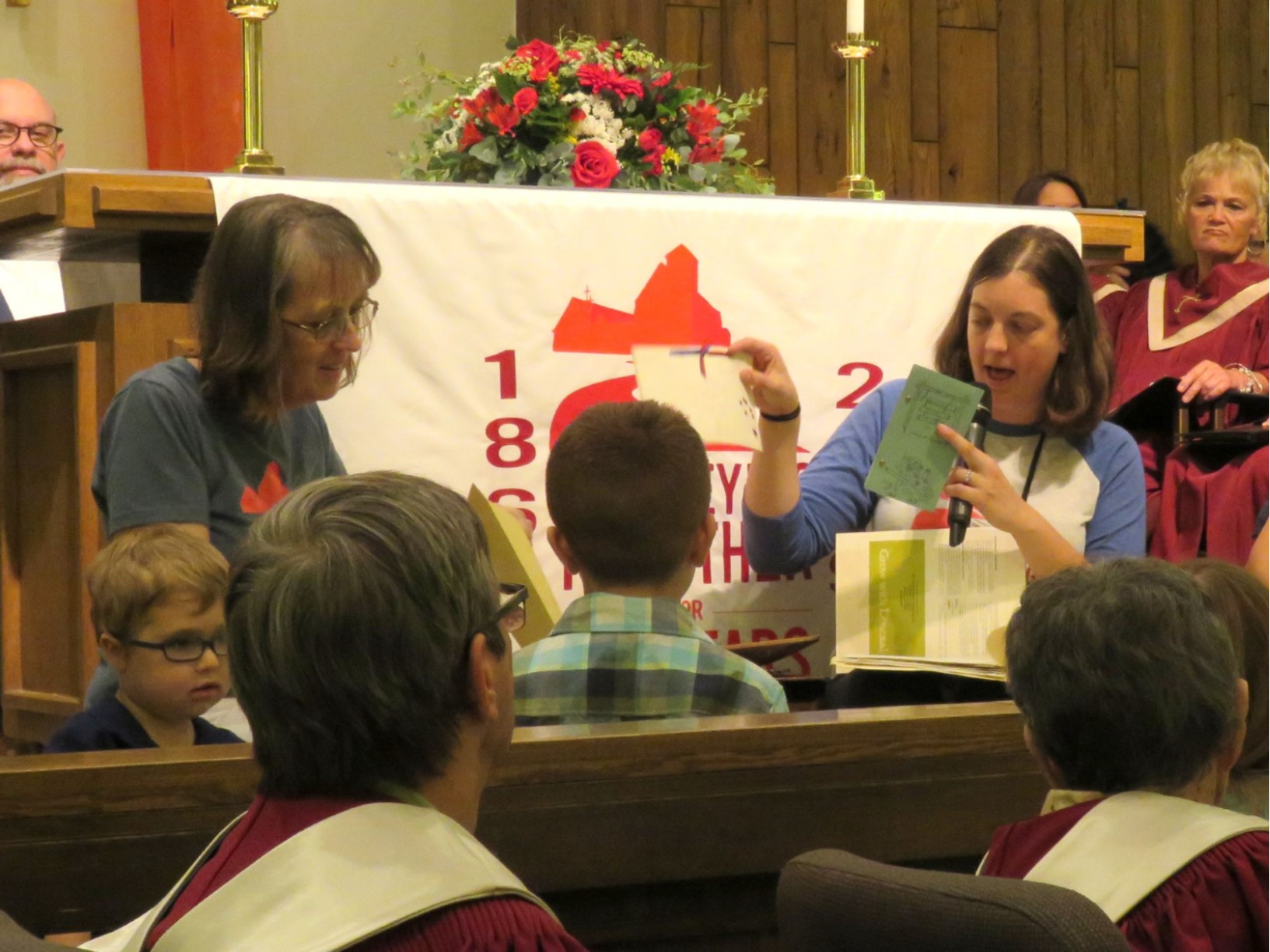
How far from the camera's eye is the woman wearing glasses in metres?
2.28

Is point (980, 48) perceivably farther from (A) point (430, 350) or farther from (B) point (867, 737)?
(B) point (867, 737)

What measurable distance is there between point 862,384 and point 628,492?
1297 millimetres

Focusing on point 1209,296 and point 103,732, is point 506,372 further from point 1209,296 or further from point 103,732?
point 1209,296

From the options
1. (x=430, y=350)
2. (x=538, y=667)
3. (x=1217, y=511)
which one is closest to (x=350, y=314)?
(x=430, y=350)

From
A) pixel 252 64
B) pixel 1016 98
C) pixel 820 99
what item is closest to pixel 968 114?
pixel 1016 98

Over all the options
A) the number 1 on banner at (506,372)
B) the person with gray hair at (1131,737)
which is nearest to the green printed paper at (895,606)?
the number 1 on banner at (506,372)

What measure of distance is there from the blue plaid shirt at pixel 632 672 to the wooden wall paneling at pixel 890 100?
4115 mm

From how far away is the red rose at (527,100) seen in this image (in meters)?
3.15

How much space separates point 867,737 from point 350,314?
1.07 metres

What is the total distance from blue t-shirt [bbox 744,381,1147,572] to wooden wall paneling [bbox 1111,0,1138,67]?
135 inches

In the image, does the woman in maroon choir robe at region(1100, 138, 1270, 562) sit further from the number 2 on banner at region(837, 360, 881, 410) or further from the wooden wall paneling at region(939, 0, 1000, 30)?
the wooden wall paneling at region(939, 0, 1000, 30)

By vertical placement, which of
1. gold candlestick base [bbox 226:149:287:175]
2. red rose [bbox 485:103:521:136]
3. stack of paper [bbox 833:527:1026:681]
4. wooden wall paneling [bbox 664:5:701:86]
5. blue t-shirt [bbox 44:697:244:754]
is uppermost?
wooden wall paneling [bbox 664:5:701:86]

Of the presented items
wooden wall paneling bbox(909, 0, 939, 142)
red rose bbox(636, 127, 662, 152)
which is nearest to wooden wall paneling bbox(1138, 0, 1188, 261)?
wooden wall paneling bbox(909, 0, 939, 142)

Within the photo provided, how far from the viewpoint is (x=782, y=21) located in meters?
5.65
